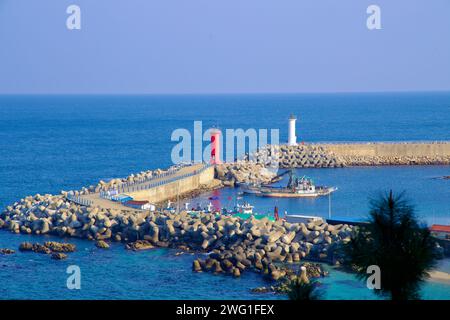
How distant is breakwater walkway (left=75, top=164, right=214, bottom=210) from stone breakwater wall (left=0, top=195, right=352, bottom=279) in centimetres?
128

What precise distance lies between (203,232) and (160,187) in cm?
967

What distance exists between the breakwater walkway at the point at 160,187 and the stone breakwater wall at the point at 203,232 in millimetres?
1276

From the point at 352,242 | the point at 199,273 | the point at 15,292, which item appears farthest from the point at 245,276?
the point at 352,242

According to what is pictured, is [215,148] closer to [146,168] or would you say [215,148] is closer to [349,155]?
[349,155]

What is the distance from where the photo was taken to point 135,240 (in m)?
23.2

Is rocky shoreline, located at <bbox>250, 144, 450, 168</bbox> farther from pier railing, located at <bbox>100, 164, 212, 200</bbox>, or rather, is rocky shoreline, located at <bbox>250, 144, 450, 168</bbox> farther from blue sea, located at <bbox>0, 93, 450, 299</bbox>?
pier railing, located at <bbox>100, 164, 212, 200</bbox>

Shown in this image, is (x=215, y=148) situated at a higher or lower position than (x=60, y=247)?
higher

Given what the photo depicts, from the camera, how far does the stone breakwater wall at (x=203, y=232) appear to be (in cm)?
1998

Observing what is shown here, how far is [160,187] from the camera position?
3175 cm

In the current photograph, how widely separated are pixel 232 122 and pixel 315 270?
73688 mm

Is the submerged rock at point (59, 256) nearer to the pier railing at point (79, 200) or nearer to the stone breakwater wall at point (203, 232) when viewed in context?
the stone breakwater wall at point (203, 232)

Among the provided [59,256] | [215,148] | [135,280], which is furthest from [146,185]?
[135,280]
